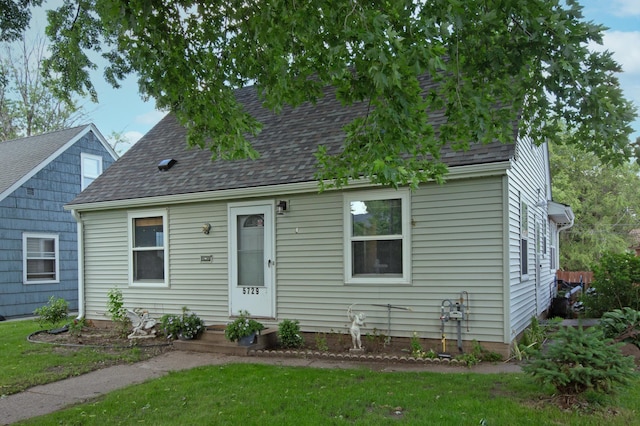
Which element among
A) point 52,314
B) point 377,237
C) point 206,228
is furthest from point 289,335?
point 52,314

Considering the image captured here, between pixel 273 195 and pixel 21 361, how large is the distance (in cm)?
464

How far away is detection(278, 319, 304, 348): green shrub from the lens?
7.70 metres

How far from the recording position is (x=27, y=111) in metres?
23.5

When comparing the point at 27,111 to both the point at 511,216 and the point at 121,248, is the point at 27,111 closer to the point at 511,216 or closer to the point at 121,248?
the point at 121,248

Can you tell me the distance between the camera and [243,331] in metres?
7.59

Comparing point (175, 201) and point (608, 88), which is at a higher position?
point (608, 88)

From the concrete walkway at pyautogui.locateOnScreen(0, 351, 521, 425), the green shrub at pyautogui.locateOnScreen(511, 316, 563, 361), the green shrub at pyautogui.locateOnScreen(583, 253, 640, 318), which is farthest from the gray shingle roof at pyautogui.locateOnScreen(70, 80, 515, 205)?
the green shrub at pyautogui.locateOnScreen(583, 253, 640, 318)

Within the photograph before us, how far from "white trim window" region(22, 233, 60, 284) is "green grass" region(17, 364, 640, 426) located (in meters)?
9.80

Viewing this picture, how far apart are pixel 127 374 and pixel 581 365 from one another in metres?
5.44

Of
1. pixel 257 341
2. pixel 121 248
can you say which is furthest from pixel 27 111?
pixel 257 341

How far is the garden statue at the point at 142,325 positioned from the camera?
896 cm

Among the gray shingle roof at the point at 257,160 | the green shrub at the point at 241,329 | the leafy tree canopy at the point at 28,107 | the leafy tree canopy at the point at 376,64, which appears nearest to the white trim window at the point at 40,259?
the gray shingle roof at the point at 257,160

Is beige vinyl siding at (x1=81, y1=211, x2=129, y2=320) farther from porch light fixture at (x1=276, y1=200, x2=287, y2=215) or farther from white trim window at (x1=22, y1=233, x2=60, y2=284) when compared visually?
white trim window at (x1=22, y1=233, x2=60, y2=284)

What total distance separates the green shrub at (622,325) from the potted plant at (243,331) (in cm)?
489
